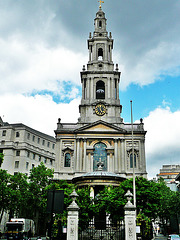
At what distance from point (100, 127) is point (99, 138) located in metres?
2.14

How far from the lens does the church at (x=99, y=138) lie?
48.6 m

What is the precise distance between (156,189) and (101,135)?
19.4 metres

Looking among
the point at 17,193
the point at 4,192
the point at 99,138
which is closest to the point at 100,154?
the point at 99,138

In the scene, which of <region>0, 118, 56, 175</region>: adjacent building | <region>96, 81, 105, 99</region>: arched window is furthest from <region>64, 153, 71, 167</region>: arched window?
<region>0, 118, 56, 175</region>: adjacent building

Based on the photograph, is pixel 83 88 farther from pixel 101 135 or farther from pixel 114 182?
pixel 114 182

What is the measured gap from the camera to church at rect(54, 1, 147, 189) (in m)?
48.6

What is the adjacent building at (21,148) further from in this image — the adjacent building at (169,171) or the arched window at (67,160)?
the adjacent building at (169,171)

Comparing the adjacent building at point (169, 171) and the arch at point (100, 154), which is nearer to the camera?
the arch at point (100, 154)

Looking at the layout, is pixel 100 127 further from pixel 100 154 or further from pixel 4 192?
pixel 4 192

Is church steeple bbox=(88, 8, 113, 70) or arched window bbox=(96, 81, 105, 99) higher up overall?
church steeple bbox=(88, 8, 113, 70)

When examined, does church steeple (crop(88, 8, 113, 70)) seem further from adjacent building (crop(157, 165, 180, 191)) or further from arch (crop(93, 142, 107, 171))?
adjacent building (crop(157, 165, 180, 191))

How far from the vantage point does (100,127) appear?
5091 cm

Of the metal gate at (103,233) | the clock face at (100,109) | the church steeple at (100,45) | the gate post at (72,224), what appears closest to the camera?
the gate post at (72,224)

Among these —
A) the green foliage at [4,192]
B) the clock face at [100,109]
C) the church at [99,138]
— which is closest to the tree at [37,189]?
the church at [99,138]
